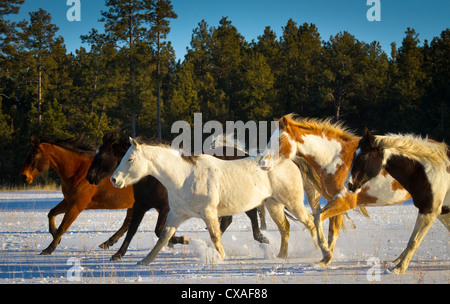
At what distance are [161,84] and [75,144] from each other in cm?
2268

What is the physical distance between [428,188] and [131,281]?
3.65 metres

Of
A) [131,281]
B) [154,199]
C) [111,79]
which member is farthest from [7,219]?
[111,79]

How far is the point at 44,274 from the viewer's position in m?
6.13

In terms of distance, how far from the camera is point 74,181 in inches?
318

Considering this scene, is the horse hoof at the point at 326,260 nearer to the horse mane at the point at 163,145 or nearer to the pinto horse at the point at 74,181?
the horse mane at the point at 163,145

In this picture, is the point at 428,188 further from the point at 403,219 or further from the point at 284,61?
the point at 284,61

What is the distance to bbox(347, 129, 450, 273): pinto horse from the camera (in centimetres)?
577

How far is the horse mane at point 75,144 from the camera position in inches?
335

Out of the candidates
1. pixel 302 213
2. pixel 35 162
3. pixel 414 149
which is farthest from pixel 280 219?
pixel 35 162

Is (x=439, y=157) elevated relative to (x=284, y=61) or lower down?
lower down

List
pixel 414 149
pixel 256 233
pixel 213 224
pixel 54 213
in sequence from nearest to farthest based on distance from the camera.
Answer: pixel 414 149 < pixel 213 224 < pixel 54 213 < pixel 256 233

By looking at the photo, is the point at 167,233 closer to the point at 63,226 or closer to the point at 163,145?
the point at 163,145

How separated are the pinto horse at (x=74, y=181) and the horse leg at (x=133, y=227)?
1103 mm

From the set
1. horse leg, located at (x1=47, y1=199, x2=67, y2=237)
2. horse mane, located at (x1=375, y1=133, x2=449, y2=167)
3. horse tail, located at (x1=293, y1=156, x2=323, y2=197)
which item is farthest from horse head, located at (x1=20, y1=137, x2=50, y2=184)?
horse mane, located at (x1=375, y1=133, x2=449, y2=167)
